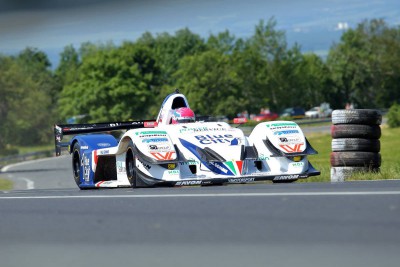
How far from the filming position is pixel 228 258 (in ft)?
14.1

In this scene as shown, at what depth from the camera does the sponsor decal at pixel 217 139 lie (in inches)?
522

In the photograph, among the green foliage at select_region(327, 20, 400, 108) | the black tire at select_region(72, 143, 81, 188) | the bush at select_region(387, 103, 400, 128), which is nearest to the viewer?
the black tire at select_region(72, 143, 81, 188)

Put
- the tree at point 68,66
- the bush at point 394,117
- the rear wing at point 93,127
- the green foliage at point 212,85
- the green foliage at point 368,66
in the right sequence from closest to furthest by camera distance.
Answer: the rear wing at point 93,127
the bush at point 394,117
the green foliage at point 212,85
the green foliage at point 368,66
the tree at point 68,66

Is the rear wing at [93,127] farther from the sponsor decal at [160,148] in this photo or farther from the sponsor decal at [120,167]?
the sponsor decal at [160,148]

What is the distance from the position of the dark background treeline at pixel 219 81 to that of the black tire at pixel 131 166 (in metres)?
80.0

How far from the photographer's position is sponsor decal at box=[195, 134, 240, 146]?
1327 centimetres

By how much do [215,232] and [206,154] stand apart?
26.3 feet

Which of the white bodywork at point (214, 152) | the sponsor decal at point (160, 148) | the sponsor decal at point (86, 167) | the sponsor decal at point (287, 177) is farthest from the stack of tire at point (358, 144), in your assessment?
the sponsor decal at point (86, 167)

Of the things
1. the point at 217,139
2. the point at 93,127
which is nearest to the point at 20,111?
the point at 93,127

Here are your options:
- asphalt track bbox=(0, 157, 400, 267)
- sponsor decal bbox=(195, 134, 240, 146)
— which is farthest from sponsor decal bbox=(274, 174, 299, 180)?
asphalt track bbox=(0, 157, 400, 267)

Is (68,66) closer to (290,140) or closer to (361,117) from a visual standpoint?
(361,117)

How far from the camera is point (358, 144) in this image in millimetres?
14031

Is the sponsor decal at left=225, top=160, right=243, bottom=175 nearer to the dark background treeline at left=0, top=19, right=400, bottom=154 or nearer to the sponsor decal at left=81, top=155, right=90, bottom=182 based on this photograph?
the sponsor decal at left=81, top=155, right=90, bottom=182

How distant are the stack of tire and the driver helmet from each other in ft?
7.13
